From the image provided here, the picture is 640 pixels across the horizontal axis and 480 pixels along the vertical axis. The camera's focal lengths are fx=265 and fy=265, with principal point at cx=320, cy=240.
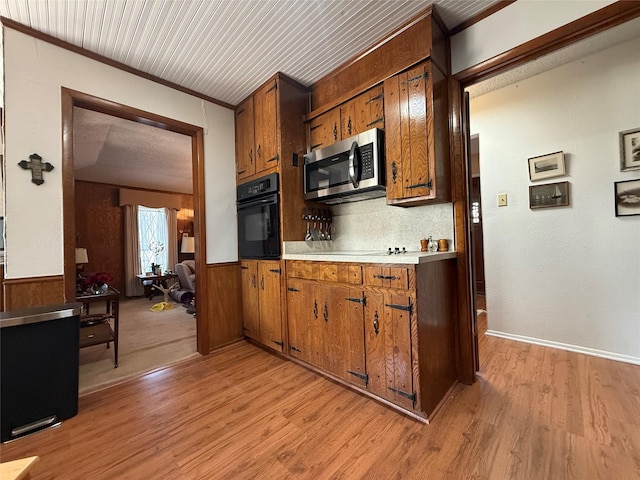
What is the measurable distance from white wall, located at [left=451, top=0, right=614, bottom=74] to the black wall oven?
1675 mm

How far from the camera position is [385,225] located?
2309 mm

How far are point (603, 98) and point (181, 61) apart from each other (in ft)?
11.6

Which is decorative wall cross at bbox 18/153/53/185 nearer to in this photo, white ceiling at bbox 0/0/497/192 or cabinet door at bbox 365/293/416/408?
white ceiling at bbox 0/0/497/192

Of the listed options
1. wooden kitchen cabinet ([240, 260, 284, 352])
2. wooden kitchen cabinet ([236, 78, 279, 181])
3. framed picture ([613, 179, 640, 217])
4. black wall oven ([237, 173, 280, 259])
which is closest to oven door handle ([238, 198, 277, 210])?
black wall oven ([237, 173, 280, 259])

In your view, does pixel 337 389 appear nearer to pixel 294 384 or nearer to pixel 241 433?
pixel 294 384

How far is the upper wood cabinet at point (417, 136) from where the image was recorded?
1718 mm

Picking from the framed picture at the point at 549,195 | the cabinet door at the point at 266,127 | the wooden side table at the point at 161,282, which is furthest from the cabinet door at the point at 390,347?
the wooden side table at the point at 161,282

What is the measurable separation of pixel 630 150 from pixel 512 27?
1.48 metres

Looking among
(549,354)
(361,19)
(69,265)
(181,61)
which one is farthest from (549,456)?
(181,61)

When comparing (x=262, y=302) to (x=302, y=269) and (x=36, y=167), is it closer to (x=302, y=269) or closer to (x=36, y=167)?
(x=302, y=269)

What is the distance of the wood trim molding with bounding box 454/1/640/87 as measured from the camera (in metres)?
1.37

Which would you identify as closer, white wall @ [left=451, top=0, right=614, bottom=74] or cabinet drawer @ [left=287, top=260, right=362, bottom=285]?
white wall @ [left=451, top=0, right=614, bottom=74]

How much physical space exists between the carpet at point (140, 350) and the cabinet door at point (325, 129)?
2.35 metres

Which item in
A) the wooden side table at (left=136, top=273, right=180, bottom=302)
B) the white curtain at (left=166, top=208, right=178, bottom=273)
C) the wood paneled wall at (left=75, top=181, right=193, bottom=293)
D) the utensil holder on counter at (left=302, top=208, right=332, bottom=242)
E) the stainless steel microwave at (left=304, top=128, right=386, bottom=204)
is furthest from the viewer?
the white curtain at (left=166, top=208, right=178, bottom=273)
